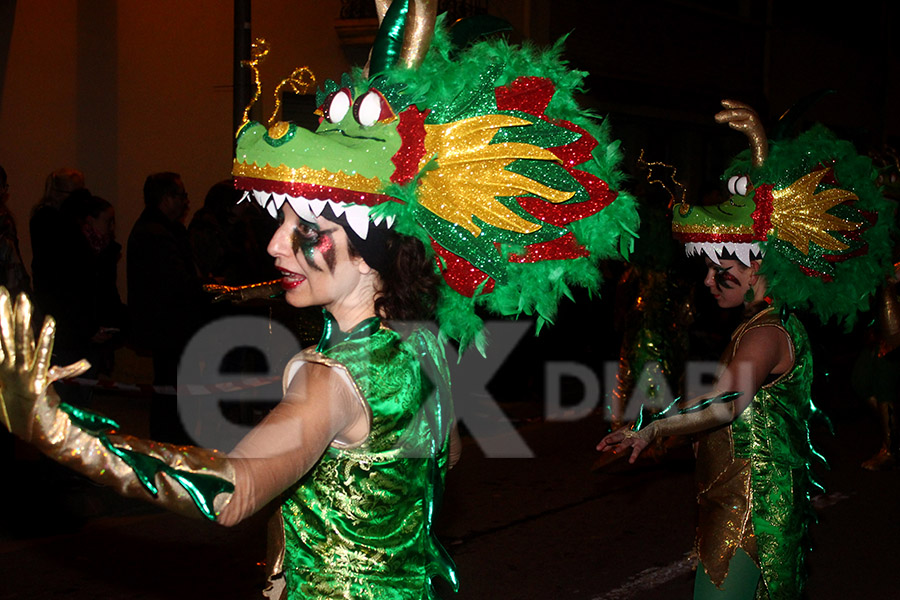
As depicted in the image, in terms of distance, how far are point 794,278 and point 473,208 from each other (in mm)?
1832

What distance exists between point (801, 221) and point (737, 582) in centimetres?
137

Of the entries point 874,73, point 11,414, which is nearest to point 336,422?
point 11,414

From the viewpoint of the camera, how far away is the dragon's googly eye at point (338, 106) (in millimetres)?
2260

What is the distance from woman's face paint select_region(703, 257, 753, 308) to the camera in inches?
147

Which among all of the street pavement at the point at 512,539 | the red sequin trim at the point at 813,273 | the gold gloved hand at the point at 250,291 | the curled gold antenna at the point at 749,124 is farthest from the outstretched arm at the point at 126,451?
the street pavement at the point at 512,539

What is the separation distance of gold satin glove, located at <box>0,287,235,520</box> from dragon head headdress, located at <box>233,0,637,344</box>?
26.1 inches

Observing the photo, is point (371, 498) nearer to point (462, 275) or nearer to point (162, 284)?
point (462, 275)

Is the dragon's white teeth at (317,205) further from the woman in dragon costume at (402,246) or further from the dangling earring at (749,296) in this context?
the dangling earring at (749,296)

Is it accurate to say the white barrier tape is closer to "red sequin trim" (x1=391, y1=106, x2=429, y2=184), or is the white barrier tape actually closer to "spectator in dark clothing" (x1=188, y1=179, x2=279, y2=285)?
"spectator in dark clothing" (x1=188, y1=179, x2=279, y2=285)

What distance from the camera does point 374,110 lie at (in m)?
2.21

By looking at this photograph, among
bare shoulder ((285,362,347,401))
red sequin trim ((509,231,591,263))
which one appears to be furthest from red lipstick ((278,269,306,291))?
red sequin trim ((509,231,591,263))

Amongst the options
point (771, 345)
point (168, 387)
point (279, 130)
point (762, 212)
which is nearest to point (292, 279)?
point (279, 130)

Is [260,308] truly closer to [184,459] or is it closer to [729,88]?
[184,459]

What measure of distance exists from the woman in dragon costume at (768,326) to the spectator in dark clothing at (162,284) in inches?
→ 143
